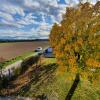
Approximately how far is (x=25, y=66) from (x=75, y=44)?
15286 mm

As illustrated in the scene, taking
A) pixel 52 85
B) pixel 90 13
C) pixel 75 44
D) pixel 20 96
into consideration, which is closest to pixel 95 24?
pixel 90 13

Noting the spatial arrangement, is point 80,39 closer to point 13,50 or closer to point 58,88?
point 58,88

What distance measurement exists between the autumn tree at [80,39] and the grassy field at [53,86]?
1537 millimetres

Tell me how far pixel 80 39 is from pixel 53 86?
24.5 ft

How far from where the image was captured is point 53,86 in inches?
951

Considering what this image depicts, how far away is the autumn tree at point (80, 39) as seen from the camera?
19.2 metres

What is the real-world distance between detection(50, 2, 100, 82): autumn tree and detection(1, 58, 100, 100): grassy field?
1537 millimetres

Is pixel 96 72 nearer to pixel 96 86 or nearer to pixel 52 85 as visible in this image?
pixel 96 86

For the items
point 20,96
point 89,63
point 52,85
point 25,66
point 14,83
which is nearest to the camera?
point 89,63

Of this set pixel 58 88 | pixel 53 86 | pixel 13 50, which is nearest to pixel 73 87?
pixel 58 88

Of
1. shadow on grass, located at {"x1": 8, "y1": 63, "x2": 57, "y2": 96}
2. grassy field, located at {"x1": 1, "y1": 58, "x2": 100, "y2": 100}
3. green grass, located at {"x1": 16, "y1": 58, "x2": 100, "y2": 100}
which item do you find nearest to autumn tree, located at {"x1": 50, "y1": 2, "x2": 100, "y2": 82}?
grassy field, located at {"x1": 1, "y1": 58, "x2": 100, "y2": 100}

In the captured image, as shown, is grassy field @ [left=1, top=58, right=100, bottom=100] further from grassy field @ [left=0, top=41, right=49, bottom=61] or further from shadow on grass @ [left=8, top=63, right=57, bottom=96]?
grassy field @ [left=0, top=41, right=49, bottom=61]

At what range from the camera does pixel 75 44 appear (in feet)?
63.4

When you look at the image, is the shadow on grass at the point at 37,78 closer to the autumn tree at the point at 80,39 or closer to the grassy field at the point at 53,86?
the grassy field at the point at 53,86
